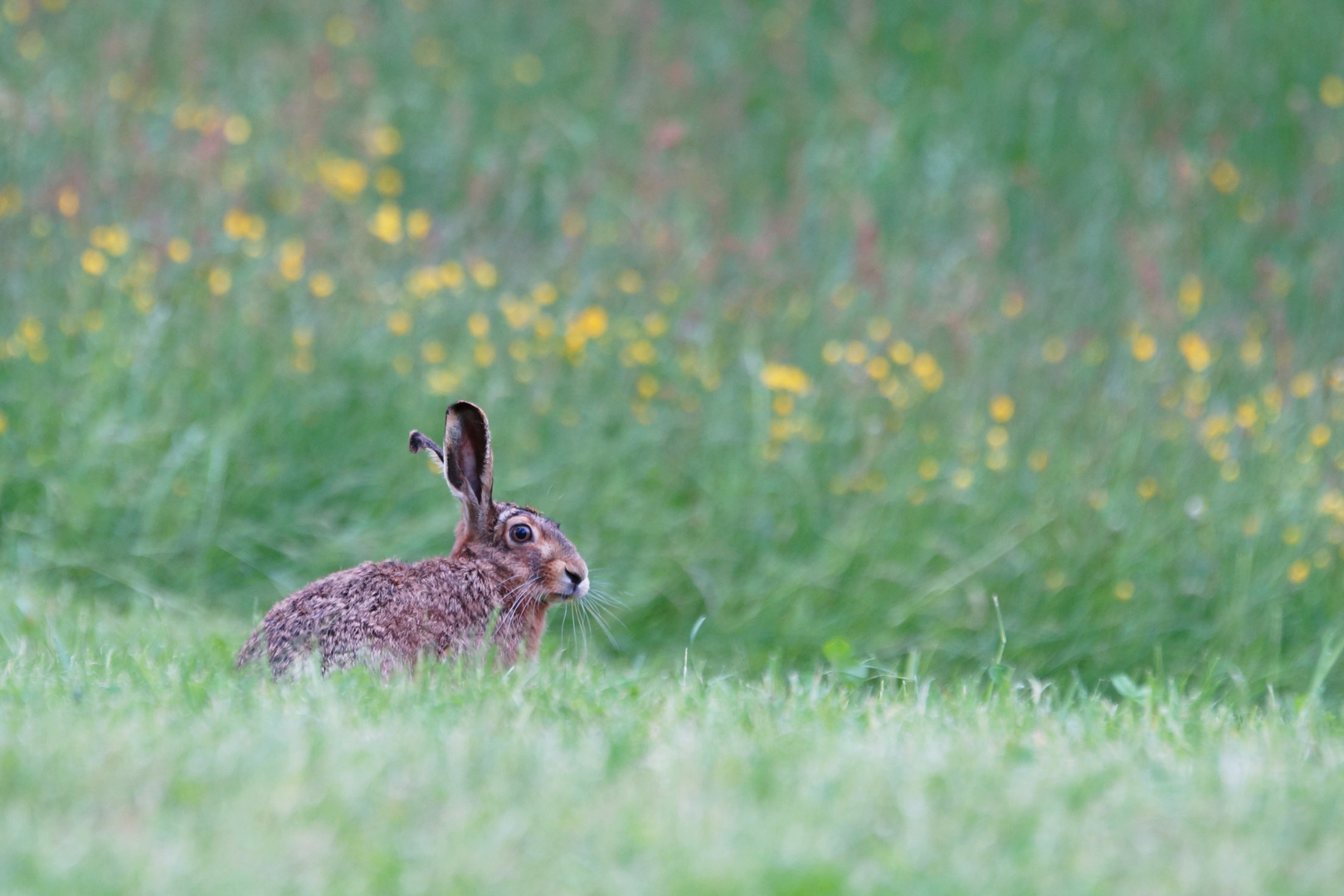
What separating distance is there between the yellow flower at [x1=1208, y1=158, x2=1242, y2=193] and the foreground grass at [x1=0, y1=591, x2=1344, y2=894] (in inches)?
320

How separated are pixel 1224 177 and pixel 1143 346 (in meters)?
4.21

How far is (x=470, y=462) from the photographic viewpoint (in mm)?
4656

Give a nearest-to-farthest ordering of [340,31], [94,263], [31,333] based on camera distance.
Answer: [31,333] < [94,263] < [340,31]

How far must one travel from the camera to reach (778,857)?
2555 millimetres

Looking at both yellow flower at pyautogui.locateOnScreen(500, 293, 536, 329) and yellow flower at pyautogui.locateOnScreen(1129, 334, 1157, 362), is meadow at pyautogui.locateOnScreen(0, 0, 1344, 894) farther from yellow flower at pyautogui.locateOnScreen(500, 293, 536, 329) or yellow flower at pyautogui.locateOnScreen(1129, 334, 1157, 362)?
yellow flower at pyautogui.locateOnScreen(1129, 334, 1157, 362)

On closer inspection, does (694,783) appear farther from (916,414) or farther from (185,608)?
(916,414)

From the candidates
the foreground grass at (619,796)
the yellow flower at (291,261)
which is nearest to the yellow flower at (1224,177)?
the yellow flower at (291,261)

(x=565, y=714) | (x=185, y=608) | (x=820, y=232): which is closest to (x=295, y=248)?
(x=185, y=608)

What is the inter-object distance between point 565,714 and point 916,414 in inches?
166

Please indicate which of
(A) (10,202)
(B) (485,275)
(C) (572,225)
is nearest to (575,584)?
(B) (485,275)

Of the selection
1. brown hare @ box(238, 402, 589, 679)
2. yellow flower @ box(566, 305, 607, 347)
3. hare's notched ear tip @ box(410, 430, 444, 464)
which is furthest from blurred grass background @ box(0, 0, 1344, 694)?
hare's notched ear tip @ box(410, 430, 444, 464)

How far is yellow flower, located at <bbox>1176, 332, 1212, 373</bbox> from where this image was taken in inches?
306

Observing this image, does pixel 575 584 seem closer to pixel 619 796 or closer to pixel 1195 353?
pixel 619 796

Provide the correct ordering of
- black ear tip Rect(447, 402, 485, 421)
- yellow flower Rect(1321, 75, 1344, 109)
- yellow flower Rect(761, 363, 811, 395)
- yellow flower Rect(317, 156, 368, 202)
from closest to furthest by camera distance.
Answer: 1. black ear tip Rect(447, 402, 485, 421)
2. yellow flower Rect(761, 363, 811, 395)
3. yellow flower Rect(317, 156, 368, 202)
4. yellow flower Rect(1321, 75, 1344, 109)
